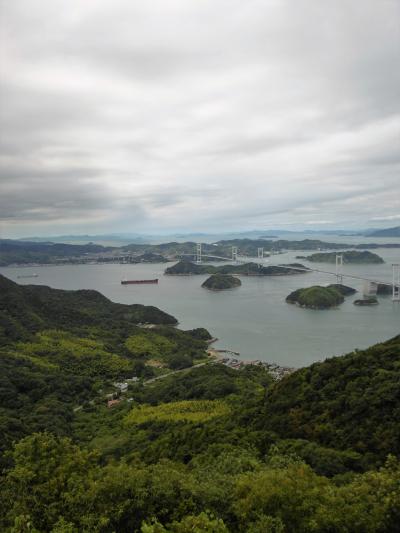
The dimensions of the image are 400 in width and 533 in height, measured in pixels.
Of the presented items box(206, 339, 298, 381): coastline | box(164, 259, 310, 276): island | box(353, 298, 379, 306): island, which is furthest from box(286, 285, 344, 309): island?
box(164, 259, 310, 276): island

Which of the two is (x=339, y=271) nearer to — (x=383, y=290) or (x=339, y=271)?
(x=339, y=271)

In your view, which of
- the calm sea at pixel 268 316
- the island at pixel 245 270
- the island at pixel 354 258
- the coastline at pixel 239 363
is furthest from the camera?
the island at pixel 354 258

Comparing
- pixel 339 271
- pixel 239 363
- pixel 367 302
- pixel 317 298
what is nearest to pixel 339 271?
pixel 339 271

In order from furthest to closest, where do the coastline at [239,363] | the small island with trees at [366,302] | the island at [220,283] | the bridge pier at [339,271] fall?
the island at [220,283] → the bridge pier at [339,271] → the small island with trees at [366,302] → the coastline at [239,363]

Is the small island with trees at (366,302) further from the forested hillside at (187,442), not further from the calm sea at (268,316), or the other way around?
the forested hillside at (187,442)

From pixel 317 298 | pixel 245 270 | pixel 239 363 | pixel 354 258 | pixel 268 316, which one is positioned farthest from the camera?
pixel 354 258

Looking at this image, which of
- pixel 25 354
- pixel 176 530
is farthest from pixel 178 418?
pixel 25 354

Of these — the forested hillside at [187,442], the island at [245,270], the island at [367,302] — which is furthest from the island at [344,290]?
the forested hillside at [187,442]

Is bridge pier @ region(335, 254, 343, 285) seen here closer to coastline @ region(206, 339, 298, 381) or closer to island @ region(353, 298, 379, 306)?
island @ region(353, 298, 379, 306)
